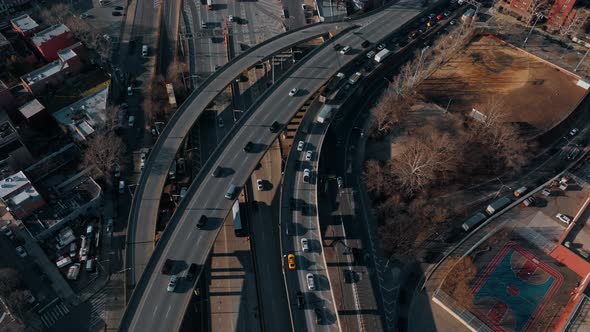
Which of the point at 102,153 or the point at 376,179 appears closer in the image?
the point at 102,153

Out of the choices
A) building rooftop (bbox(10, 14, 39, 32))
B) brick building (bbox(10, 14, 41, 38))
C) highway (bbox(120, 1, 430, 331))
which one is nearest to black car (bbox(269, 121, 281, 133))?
highway (bbox(120, 1, 430, 331))

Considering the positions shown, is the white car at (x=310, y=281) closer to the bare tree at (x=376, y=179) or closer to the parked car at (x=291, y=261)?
the parked car at (x=291, y=261)

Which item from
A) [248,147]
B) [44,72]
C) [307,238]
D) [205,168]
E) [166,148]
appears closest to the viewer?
[307,238]

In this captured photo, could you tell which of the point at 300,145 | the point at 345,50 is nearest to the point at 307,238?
the point at 300,145

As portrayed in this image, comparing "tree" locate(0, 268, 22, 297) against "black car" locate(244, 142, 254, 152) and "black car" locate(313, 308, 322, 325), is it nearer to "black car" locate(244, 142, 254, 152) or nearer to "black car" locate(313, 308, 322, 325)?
"black car" locate(244, 142, 254, 152)

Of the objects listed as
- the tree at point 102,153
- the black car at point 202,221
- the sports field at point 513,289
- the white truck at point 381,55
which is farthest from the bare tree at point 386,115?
the tree at point 102,153

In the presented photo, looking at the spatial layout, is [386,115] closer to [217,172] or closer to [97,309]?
[217,172]
